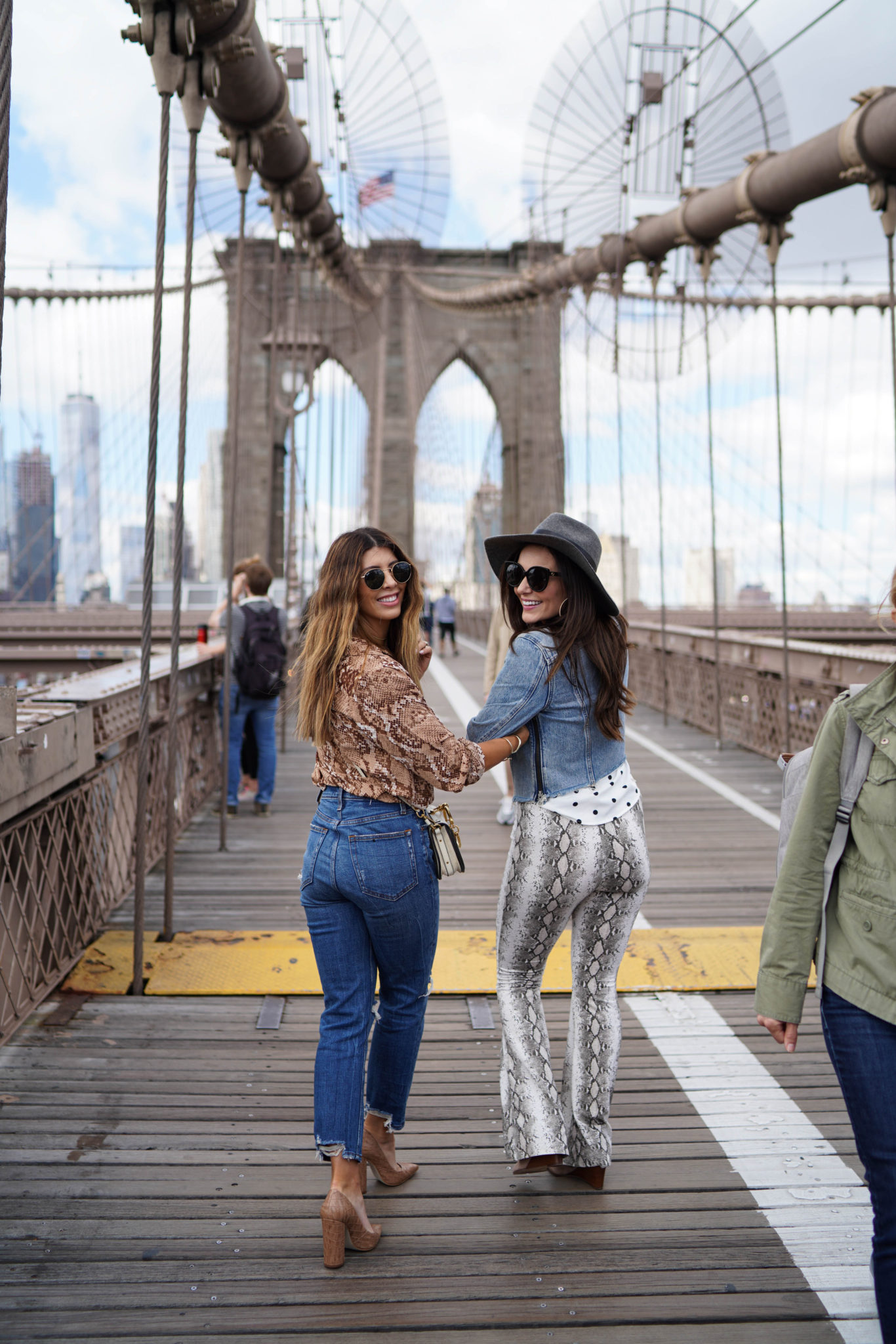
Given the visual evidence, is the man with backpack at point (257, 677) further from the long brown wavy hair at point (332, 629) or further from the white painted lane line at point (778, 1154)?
the long brown wavy hair at point (332, 629)

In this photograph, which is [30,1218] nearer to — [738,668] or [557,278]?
[738,668]

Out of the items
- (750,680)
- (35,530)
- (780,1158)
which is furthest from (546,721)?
(35,530)

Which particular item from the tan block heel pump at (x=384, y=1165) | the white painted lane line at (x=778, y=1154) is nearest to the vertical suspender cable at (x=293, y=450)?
the white painted lane line at (x=778, y=1154)

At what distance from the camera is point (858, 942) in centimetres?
160

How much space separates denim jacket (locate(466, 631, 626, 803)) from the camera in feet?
7.05

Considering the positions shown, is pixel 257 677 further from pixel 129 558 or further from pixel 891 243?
pixel 129 558

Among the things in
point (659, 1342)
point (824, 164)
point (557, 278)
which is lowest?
point (659, 1342)

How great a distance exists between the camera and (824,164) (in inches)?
214

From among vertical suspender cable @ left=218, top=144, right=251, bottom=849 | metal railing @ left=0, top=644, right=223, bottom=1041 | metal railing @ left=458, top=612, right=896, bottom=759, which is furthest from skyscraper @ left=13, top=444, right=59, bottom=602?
metal railing @ left=0, top=644, right=223, bottom=1041

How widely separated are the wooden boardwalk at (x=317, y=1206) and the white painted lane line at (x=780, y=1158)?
30mm

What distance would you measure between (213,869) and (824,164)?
14.4ft

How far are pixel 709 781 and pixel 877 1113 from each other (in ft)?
19.2

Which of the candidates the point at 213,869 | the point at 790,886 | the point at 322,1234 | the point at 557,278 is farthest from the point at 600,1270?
the point at 557,278

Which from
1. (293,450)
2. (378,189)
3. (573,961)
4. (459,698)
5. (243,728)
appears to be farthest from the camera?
(378,189)
